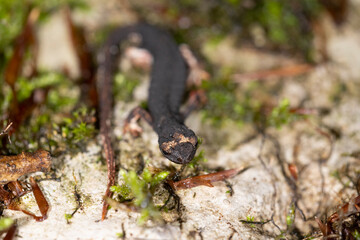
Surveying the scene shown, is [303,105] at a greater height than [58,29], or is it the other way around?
[58,29]

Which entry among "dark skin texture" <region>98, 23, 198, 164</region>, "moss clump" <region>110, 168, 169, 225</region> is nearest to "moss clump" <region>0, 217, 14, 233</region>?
"moss clump" <region>110, 168, 169, 225</region>

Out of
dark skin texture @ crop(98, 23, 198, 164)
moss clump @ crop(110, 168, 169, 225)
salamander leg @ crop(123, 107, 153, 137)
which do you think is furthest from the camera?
salamander leg @ crop(123, 107, 153, 137)

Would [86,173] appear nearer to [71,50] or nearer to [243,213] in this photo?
[243,213]

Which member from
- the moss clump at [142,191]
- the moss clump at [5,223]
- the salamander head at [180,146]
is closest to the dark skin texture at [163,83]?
the salamander head at [180,146]

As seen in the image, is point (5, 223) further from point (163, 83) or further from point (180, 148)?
point (163, 83)

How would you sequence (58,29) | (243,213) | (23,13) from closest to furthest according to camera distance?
1. (243,213)
2. (23,13)
3. (58,29)

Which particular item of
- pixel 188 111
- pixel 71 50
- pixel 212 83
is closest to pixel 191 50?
pixel 212 83

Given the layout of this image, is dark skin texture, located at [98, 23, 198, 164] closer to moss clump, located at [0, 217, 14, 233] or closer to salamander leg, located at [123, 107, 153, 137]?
salamander leg, located at [123, 107, 153, 137]

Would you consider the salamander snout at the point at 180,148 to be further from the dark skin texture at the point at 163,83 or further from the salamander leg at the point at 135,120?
the salamander leg at the point at 135,120

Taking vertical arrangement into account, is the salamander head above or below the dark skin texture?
below
